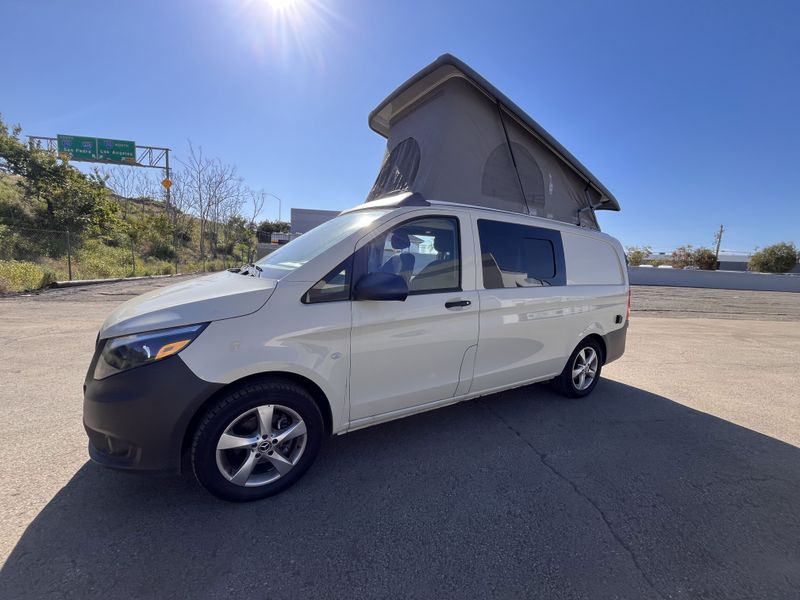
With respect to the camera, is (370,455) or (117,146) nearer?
(370,455)

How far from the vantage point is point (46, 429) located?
301cm

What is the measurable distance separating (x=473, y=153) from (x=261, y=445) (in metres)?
3.82

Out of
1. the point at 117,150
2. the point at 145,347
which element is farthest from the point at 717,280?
the point at 117,150

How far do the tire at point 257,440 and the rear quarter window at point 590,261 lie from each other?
2929 mm

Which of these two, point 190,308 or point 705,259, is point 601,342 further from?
point 705,259

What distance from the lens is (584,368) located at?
4234mm

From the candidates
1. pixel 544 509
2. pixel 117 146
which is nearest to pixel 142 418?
pixel 544 509

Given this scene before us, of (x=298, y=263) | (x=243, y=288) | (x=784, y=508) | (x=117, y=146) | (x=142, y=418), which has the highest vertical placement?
(x=117, y=146)

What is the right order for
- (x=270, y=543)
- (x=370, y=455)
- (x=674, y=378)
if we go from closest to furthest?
(x=270, y=543)
(x=370, y=455)
(x=674, y=378)

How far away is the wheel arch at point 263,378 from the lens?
2.16 m

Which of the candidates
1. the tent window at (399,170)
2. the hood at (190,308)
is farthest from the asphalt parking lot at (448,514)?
the tent window at (399,170)

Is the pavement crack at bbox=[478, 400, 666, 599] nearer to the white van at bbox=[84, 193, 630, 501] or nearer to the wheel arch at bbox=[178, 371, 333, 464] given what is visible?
the white van at bbox=[84, 193, 630, 501]

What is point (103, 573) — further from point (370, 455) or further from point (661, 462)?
point (661, 462)

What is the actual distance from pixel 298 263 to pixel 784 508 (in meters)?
3.60
